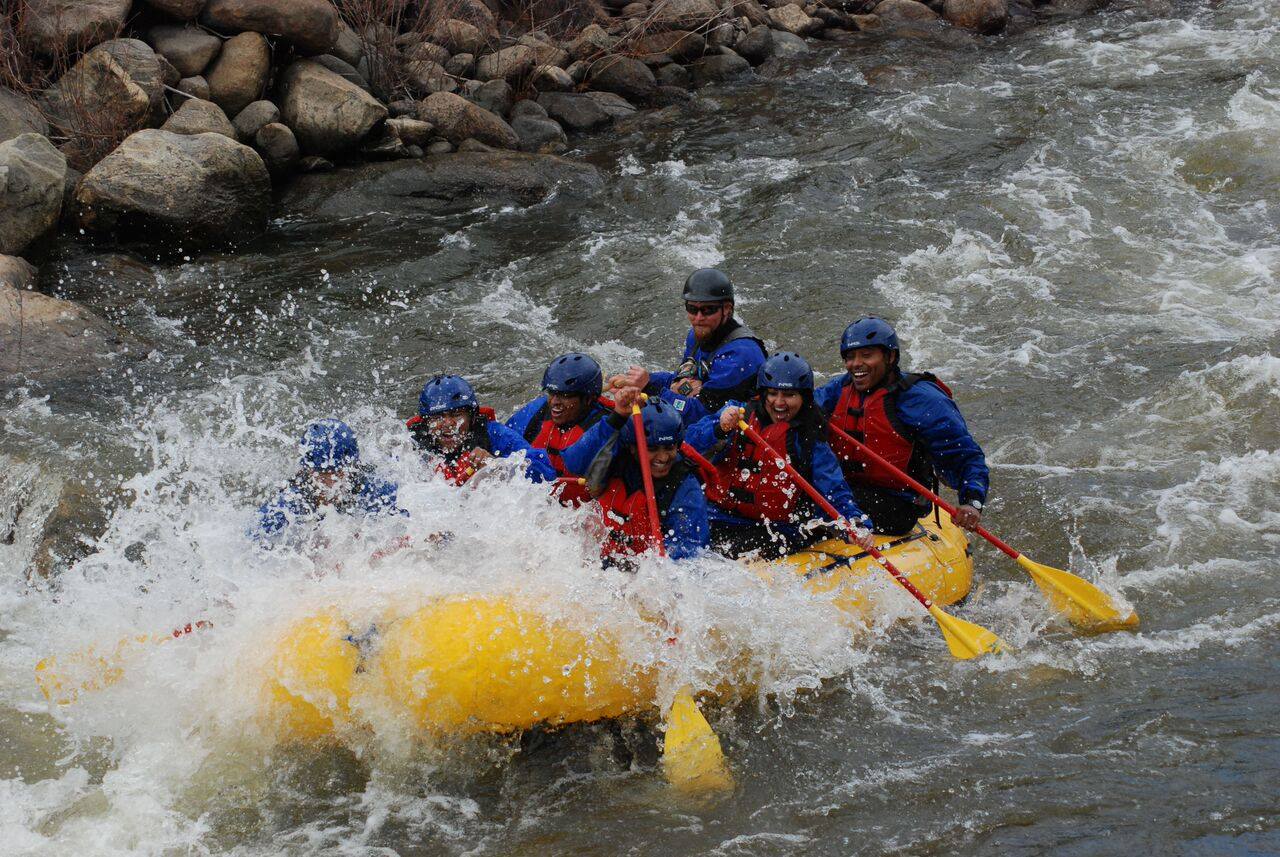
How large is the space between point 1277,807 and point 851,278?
6474mm

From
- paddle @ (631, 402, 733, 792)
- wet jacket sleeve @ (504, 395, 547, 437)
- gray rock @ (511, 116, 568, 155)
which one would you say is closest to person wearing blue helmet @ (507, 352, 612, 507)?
wet jacket sleeve @ (504, 395, 547, 437)

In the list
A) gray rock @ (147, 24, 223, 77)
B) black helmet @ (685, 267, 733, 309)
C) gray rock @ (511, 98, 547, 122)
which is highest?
gray rock @ (147, 24, 223, 77)

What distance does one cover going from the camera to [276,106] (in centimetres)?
1209

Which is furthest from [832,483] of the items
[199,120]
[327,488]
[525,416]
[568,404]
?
[199,120]

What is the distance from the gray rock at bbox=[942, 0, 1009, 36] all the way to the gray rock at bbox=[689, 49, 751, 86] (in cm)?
354

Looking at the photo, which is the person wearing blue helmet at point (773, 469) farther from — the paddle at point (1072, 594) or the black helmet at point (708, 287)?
the black helmet at point (708, 287)

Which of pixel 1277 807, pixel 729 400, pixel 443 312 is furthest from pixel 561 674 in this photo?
pixel 443 312

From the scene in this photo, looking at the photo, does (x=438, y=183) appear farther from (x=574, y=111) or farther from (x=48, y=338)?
(x=48, y=338)

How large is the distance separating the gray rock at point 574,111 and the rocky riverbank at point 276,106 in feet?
0.09

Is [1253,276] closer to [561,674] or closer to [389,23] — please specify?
[561,674]

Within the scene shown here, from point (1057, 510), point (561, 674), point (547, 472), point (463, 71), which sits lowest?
point (1057, 510)

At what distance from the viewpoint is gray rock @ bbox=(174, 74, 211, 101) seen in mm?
11719

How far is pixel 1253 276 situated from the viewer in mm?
9805

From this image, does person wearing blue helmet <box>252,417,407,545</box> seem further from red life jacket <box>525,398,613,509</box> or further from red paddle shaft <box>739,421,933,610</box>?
red paddle shaft <box>739,421,933,610</box>
